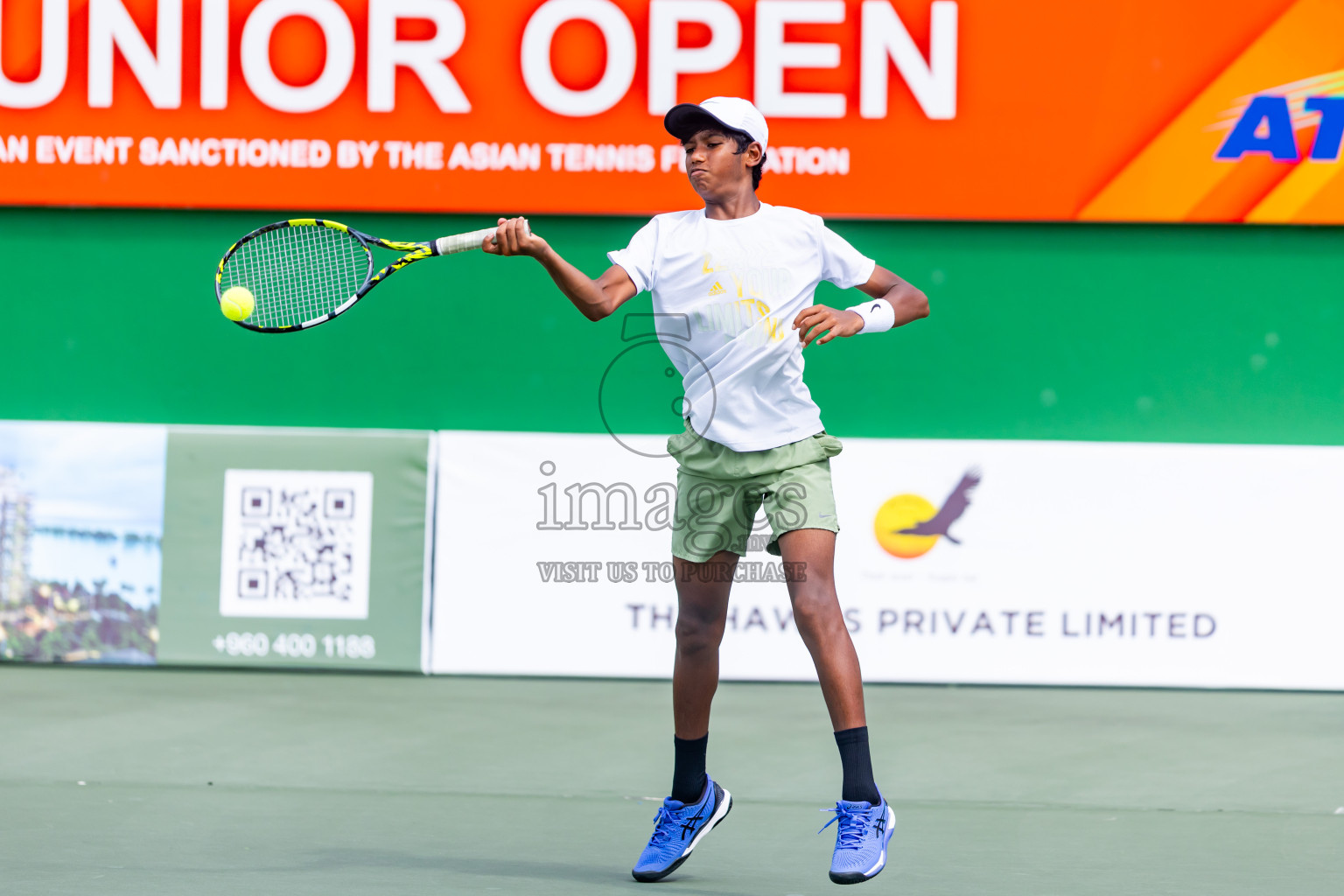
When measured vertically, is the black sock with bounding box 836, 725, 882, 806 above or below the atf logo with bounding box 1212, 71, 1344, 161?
below

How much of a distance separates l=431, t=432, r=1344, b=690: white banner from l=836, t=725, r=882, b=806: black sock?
323cm

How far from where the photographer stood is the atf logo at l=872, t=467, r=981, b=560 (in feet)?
21.6

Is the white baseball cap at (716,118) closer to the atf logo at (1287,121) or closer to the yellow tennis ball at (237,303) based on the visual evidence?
the yellow tennis ball at (237,303)

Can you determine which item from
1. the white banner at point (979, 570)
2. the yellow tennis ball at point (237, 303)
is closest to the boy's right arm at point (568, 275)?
→ the yellow tennis ball at point (237, 303)

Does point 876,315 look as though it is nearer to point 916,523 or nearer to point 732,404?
point 732,404

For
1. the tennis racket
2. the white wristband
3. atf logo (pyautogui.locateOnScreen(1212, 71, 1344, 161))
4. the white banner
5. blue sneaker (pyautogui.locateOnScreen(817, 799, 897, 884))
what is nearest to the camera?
blue sneaker (pyautogui.locateOnScreen(817, 799, 897, 884))

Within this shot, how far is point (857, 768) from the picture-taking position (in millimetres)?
3283

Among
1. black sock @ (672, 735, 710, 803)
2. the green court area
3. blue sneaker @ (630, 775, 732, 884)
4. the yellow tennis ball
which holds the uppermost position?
the yellow tennis ball

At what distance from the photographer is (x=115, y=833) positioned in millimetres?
3885

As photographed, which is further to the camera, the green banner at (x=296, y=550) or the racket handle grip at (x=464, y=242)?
A: the green banner at (x=296, y=550)

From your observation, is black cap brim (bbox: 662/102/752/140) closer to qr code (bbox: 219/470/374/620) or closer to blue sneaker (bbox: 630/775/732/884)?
blue sneaker (bbox: 630/775/732/884)

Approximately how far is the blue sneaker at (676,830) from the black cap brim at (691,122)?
5.13 feet

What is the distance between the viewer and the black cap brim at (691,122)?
3404 millimetres

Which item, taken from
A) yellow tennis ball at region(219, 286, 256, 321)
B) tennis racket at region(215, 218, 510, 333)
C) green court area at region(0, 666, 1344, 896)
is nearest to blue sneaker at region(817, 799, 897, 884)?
green court area at region(0, 666, 1344, 896)
